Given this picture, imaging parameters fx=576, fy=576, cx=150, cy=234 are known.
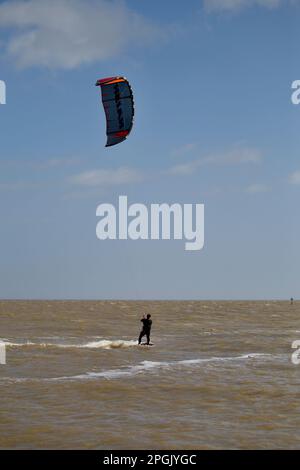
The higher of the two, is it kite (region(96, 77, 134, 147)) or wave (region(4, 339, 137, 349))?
kite (region(96, 77, 134, 147))

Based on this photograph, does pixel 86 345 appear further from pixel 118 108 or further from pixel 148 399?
pixel 148 399

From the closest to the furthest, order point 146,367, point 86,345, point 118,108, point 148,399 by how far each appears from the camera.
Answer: point 148,399 < point 146,367 < point 118,108 < point 86,345

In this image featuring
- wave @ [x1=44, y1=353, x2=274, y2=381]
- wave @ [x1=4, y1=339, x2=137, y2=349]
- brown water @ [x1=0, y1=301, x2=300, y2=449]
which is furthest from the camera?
wave @ [x1=4, y1=339, x2=137, y2=349]

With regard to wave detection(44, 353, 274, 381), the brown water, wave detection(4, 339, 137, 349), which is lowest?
the brown water

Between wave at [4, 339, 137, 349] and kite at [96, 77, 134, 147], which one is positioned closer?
kite at [96, 77, 134, 147]

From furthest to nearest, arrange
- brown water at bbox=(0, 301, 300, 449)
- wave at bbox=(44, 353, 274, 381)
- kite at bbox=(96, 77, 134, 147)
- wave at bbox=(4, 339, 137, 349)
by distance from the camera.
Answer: wave at bbox=(4, 339, 137, 349) → kite at bbox=(96, 77, 134, 147) → wave at bbox=(44, 353, 274, 381) → brown water at bbox=(0, 301, 300, 449)

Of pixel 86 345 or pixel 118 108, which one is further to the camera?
pixel 86 345

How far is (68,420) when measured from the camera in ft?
34.1

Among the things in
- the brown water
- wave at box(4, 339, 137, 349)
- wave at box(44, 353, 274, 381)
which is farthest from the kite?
wave at box(4, 339, 137, 349)

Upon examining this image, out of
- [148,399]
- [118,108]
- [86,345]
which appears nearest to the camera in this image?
[148,399]

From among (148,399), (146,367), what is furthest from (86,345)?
(148,399)

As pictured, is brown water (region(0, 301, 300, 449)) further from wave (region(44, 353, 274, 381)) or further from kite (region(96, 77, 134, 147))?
Answer: kite (region(96, 77, 134, 147))

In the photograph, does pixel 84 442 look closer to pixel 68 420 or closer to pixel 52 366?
pixel 68 420
